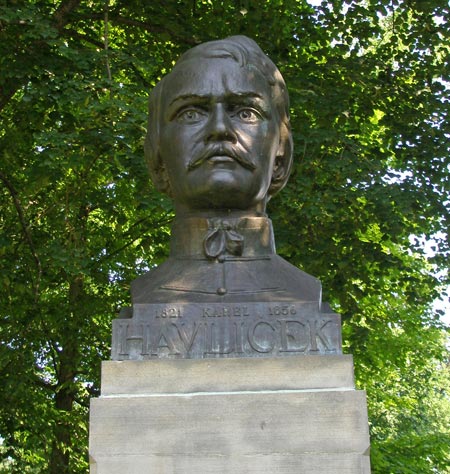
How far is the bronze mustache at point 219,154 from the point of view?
4262 millimetres

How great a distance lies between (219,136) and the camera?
14.0ft

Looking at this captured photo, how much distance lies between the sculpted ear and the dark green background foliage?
291 centimetres

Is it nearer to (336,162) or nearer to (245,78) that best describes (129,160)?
(336,162)

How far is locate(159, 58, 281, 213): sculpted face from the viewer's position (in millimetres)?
4281

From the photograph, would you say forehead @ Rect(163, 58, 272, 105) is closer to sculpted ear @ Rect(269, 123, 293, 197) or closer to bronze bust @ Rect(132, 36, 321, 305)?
bronze bust @ Rect(132, 36, 321, 305)

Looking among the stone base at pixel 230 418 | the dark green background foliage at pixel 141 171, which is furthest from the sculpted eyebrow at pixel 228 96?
the dark green background foliage at pixel 141 171

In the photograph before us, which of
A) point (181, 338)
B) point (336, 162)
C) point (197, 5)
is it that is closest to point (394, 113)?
point (336, 162)

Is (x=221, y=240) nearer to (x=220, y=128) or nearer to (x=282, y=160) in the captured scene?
(x=220, y=128)

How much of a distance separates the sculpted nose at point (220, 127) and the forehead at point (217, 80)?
99 mm

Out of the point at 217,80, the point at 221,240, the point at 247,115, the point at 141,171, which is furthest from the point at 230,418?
the point at 141,171

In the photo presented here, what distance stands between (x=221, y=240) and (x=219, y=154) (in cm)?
46

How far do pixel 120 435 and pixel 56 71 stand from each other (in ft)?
17.1

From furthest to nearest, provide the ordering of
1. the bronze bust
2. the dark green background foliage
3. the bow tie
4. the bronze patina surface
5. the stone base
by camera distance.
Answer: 1. the dark green background foliage
2. the bow tie
3. the bronze bust
4. the bronze patina surface
5. the stone base

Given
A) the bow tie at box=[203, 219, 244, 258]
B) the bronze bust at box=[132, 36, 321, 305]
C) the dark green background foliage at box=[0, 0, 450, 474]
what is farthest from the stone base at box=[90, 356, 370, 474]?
the dark green background foliage at box=[0, 0, 450, 474]
